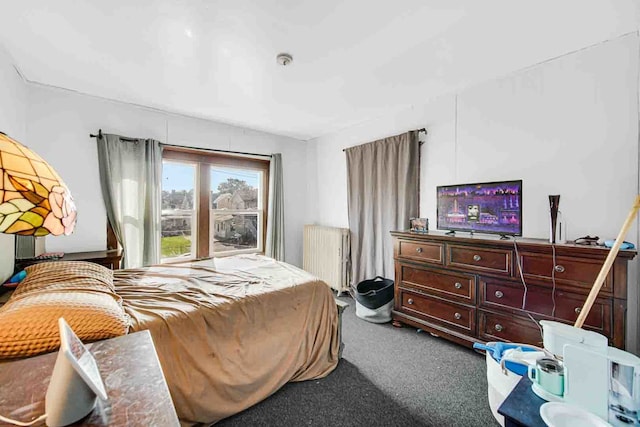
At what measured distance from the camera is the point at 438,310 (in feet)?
8.21

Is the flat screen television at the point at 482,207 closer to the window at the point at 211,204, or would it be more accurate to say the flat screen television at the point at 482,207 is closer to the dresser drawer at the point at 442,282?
the dresser drawer at the point at 442,282

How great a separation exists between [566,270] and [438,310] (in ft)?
3.38

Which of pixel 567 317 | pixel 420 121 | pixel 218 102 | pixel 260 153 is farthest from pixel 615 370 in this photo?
pixel 260 153

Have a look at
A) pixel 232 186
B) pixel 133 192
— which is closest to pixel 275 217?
pixel 232 186

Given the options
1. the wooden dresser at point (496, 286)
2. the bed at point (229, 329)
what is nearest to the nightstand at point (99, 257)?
the bed at point (229, 329)

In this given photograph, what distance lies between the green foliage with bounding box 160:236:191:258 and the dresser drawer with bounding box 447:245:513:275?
3.20m

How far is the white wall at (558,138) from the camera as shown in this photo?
190cm

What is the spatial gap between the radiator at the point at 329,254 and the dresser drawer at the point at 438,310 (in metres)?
1.13

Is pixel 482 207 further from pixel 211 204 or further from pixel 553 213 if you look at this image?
pixel 211 204

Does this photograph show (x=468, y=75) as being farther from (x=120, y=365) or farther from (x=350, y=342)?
(x=120, y=365)

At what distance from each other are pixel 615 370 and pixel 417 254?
69.9 inches

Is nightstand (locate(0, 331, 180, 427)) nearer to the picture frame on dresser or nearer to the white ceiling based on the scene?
the white ceiling

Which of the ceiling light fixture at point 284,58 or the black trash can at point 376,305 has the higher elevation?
the ceiling light fixture at point 284,58

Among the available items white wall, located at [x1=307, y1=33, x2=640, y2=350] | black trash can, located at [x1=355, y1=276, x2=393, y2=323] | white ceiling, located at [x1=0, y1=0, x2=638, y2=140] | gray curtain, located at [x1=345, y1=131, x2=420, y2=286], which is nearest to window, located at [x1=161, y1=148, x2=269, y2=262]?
white ceiling, located at [x1=0, y1=0, x2=638, y2=140]
